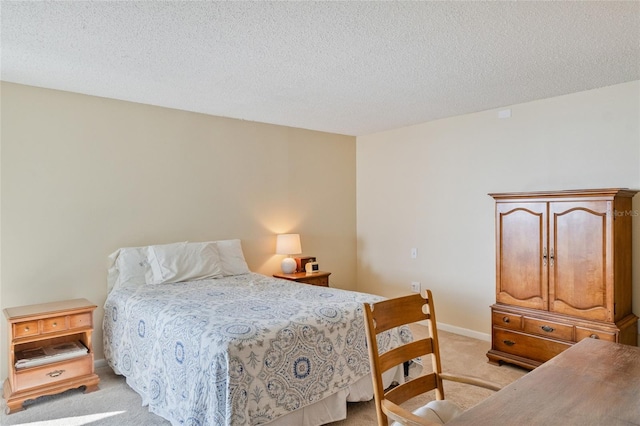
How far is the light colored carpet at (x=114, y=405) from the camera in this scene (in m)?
2.57

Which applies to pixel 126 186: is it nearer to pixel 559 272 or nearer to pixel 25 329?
pixel 25 329

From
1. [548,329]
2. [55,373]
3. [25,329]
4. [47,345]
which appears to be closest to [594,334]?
[548,329]

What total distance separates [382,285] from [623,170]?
2856mm

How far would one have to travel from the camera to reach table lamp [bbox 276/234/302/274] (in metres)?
4.54

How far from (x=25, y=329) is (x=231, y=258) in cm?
173

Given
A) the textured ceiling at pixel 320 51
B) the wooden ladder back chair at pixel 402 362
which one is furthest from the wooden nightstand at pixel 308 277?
the wooden ladder back chair at pixel 402 362

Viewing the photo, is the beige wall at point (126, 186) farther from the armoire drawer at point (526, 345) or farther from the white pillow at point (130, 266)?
the armoire drawer at point (526, 345)

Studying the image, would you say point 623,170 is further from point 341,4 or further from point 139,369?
point 139,369

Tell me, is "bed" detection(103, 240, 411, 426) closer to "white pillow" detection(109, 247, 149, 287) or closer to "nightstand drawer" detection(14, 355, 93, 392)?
"white pillow" detection(109, 247, 149, 287)

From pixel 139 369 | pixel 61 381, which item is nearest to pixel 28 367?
pixel 61 381

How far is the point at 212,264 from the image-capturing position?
383 centimetres

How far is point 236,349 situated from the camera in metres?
2.03

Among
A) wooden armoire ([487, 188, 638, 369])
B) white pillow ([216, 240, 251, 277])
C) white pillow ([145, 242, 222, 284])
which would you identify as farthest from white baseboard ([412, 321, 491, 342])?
white pillow ([145, 242, 222, 284])

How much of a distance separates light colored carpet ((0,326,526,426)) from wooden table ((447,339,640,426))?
1.40 m
